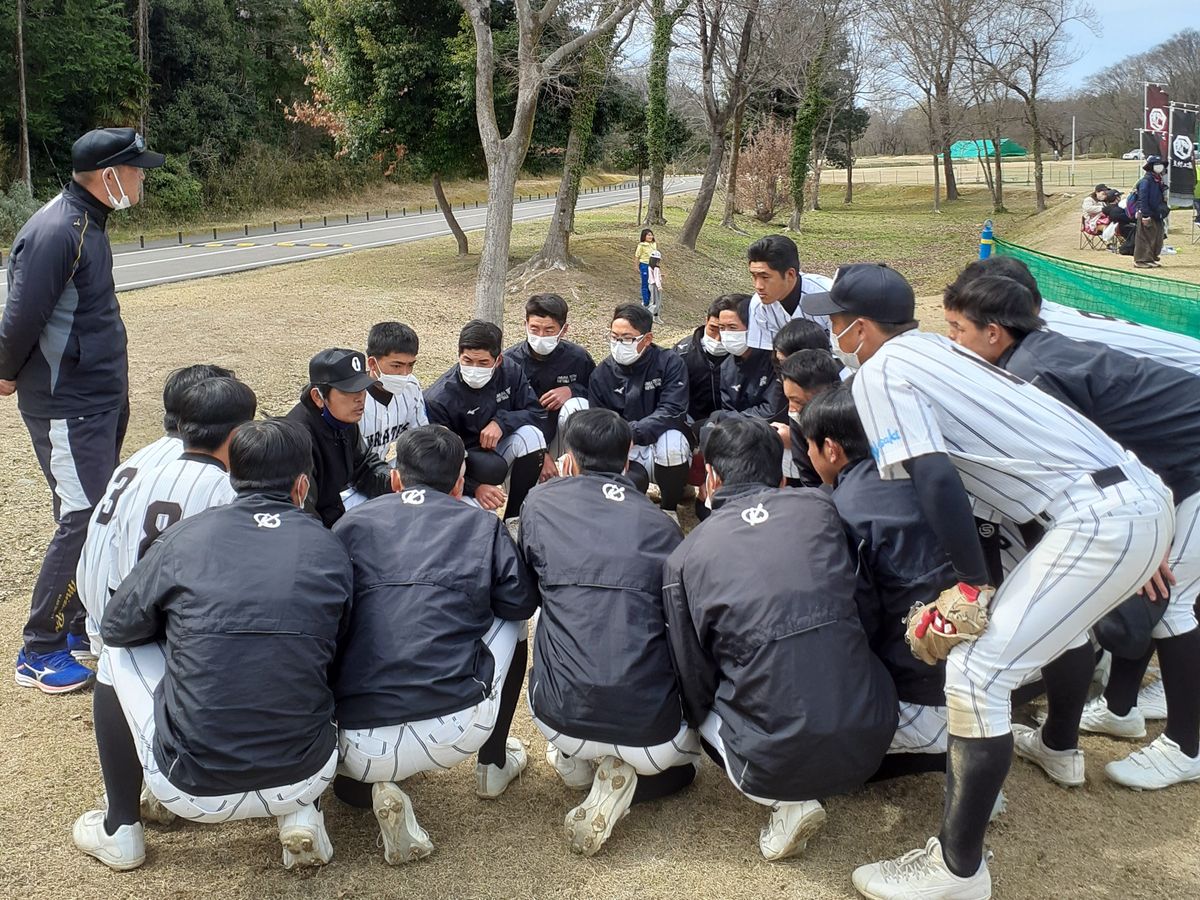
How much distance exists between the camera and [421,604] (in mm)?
3012

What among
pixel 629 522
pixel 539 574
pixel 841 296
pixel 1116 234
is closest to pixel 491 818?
pixel 539 574

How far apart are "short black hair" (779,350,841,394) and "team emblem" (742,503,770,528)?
4.77 ft

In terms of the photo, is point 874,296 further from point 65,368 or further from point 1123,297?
point 1123,297

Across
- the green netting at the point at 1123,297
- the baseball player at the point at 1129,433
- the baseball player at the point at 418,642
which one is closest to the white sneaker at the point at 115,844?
the baseball player at the point at 418,642

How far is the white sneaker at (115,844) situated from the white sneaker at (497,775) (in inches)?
41.6

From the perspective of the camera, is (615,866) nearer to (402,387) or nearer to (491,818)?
(491,818)

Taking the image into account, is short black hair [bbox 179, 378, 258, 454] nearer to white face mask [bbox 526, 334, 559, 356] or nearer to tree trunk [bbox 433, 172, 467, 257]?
white face mask [bbox 526, 334, 559, 356]

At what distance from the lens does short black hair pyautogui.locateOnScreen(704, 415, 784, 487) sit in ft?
10.5

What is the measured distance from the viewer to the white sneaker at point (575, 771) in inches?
134

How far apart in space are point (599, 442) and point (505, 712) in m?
0.97

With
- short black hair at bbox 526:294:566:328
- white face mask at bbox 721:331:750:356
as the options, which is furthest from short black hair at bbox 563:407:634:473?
short black hair at bbox 526:294:566:328

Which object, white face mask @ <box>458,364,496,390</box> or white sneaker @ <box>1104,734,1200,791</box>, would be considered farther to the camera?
white face mask @ <box>458,364,496,390</box>

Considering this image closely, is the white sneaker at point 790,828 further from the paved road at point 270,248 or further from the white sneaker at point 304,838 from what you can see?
the paved road at point 270,248

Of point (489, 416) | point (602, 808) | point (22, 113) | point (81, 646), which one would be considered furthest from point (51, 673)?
point (22, 113)
